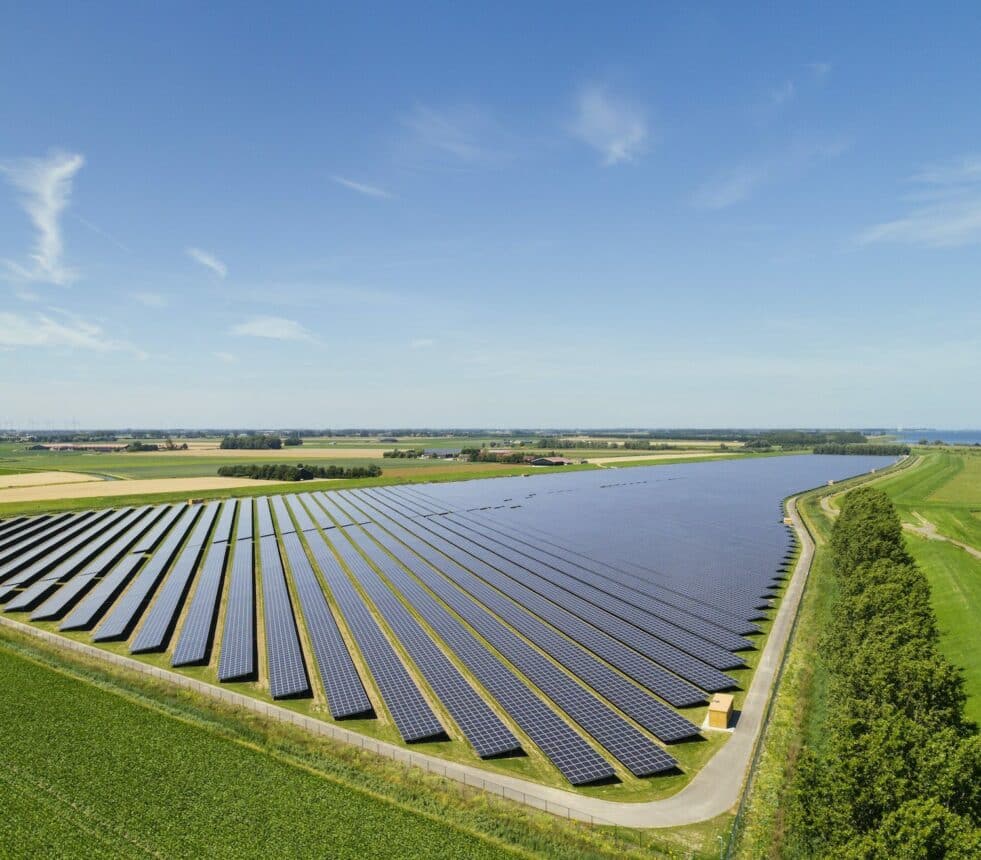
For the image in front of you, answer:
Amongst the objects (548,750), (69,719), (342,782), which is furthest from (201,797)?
(548,750)

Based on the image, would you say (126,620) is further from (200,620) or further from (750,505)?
(750,505)

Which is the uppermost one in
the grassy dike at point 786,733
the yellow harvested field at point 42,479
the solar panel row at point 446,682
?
the yellow harvested field at point 42,479

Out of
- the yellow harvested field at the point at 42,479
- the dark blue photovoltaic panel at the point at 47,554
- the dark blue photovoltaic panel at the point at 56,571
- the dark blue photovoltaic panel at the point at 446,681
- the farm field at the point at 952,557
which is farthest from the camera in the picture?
the yellow harvested field at the point at 42,479

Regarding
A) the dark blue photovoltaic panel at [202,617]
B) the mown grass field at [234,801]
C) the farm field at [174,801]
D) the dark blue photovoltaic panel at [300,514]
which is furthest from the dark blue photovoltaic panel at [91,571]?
the dark blue photovoltaic panel at [300,514]

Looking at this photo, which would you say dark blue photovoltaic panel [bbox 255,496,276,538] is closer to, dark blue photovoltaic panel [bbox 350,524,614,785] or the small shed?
dark blue photovoltaic panel [bbox 350,524,614,785]

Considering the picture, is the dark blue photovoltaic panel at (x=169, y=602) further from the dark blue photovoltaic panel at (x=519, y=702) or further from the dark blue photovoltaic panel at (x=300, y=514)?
the dark blue photovoltaic panel at (x=519, y=702)

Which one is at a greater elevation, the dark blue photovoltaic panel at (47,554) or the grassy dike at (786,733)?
the dark blue photovoltaic panel at (47,554)

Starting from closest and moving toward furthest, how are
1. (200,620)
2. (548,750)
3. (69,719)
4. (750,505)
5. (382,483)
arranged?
(548,750) → (69,719) → (200,620) → (750,505) → (382,483)
